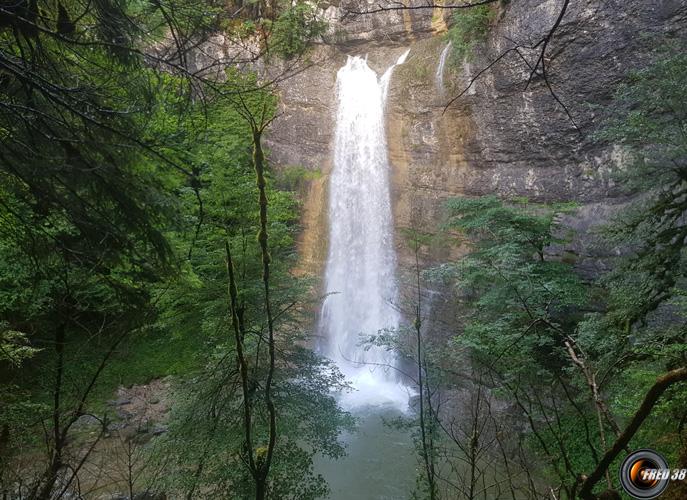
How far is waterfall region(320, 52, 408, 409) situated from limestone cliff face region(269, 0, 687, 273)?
0.43m

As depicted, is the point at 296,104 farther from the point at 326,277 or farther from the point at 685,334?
the point at 685,334

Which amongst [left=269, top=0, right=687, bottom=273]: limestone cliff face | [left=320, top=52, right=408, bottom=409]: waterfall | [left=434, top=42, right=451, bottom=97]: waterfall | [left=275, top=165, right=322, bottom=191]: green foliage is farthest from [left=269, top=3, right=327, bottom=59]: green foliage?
[left=434, top=42, right=451, bottom=97]: waterfall

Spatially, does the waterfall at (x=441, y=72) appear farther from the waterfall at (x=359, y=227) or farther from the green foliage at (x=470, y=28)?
the waterfall at (x=359, y=227)

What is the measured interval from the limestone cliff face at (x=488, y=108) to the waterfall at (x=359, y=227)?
1.40 ft

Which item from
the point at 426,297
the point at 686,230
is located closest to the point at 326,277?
the point at 426,297

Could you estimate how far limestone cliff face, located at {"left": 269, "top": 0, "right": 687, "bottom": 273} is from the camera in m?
10.7

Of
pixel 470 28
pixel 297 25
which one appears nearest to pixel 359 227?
pixel 470 28

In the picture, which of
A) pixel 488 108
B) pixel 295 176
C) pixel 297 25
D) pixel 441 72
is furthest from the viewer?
pixel 295 176

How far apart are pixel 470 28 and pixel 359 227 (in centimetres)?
711

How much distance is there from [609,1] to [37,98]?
1223cm

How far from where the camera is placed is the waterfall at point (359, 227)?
1447 centimetres

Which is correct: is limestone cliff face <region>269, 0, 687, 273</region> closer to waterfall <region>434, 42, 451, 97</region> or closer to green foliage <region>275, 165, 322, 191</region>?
waterfall <region>434, 42, 451, 97</region>

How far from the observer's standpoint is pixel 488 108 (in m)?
13.2

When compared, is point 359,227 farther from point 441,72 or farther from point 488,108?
point 441,72
